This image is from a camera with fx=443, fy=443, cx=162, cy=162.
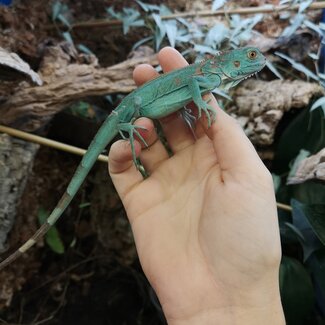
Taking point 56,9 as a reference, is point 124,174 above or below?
below

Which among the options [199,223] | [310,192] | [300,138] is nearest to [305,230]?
[310,192]

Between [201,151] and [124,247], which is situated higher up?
[201,151]

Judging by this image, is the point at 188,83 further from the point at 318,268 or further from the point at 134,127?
the point at 318,268

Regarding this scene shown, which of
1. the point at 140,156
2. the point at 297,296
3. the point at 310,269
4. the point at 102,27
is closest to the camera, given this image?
the point at 140,156

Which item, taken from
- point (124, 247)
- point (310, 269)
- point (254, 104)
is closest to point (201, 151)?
point (254, 104)

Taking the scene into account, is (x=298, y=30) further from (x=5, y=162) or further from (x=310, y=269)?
(x=5, y=162)
